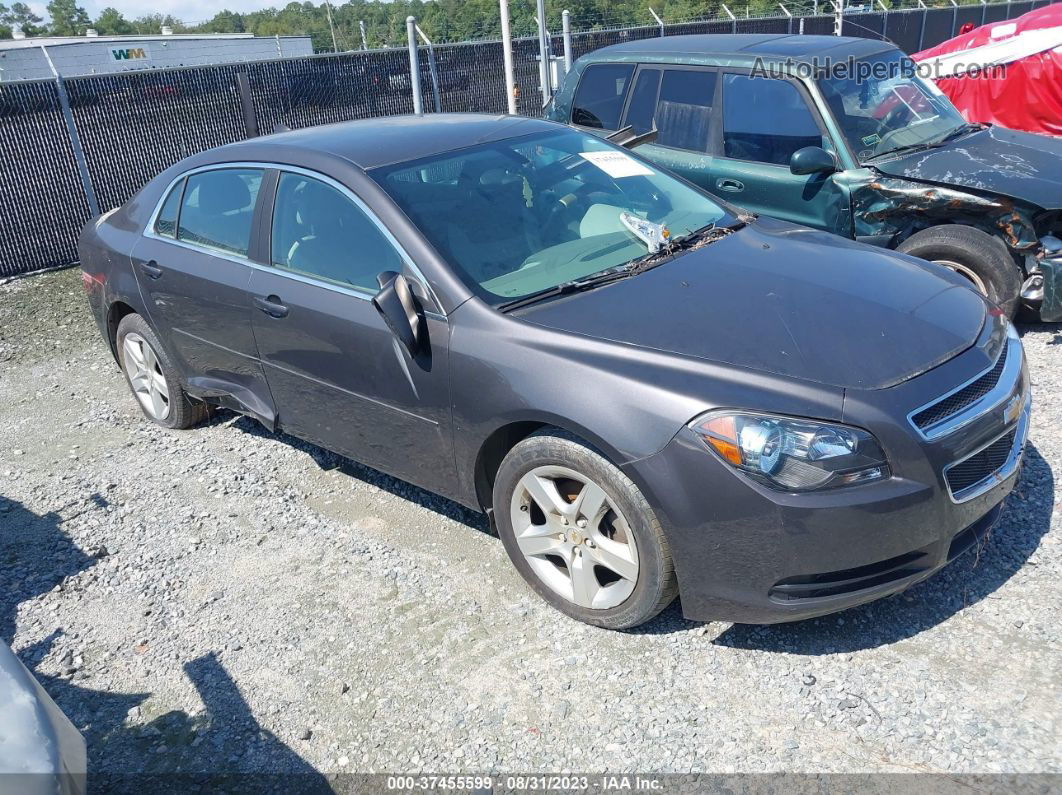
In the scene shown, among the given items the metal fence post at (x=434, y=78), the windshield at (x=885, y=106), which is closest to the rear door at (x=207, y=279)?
the windshield at (x=885, y=106)

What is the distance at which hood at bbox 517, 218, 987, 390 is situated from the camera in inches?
116

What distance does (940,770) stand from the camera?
2.58 meters

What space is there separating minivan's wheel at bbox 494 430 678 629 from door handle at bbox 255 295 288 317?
52.4 inches

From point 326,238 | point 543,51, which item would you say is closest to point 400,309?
point 326,238

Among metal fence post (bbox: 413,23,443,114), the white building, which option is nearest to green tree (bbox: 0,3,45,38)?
the white building

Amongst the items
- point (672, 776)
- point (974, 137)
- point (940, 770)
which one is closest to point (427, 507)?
point (672, 776)

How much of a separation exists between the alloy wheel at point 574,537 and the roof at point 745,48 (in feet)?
13.6

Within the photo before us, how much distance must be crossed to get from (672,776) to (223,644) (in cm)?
183

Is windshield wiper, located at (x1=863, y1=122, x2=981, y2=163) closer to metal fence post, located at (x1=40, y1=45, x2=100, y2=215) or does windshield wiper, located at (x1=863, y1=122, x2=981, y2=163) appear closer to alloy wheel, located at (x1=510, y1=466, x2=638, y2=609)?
alloy wheel, located at (x1=510, y1=466, x2=638, y2=609)

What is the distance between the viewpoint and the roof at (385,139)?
4.00 metres

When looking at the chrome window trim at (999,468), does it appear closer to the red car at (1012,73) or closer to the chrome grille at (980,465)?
the chrome grille at (980,465)

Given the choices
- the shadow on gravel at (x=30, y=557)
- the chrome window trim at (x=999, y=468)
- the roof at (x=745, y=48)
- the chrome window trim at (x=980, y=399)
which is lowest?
the shadow on gravel at (x=30, y=557)

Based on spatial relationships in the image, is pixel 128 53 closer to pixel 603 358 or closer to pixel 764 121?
pixel 764 121

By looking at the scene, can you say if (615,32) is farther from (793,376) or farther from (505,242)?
(793,376)
